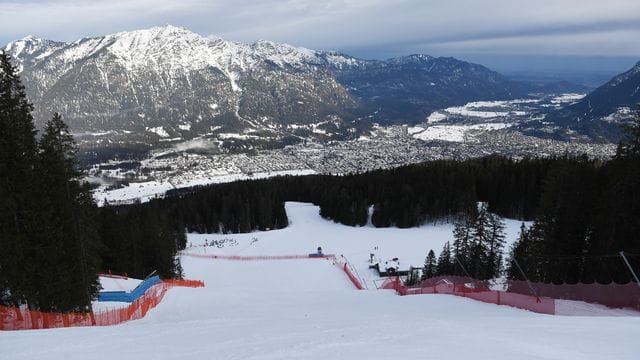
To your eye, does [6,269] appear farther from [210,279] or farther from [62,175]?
[210,279]

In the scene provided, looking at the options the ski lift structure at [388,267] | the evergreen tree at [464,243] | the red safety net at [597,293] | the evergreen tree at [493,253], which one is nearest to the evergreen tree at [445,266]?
the evergreen tree at [464,243]

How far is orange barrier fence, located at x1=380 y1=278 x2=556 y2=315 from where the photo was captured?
19.1 m

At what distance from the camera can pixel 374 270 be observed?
5103 centimetres

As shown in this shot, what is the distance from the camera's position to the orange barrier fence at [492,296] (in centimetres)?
1909

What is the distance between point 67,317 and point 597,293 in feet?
74.6

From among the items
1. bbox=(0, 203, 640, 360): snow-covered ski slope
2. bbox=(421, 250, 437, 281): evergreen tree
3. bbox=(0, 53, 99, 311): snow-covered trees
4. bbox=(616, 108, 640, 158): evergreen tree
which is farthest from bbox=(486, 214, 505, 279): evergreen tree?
bbox=(0, 53, 99, 311): snow-covered trees

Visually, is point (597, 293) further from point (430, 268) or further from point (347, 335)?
point (430, 268)

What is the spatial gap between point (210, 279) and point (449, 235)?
35054mm

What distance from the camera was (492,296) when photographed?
22812mm

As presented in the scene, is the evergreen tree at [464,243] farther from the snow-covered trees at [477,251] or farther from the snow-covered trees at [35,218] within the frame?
the snow-covered trees at [35,218]

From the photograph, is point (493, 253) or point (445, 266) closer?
point (493, 253)

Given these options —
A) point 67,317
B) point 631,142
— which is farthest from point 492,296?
point 67,317

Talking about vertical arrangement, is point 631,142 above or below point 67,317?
above

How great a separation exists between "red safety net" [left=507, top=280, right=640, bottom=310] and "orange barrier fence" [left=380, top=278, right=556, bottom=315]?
2.07 feet
